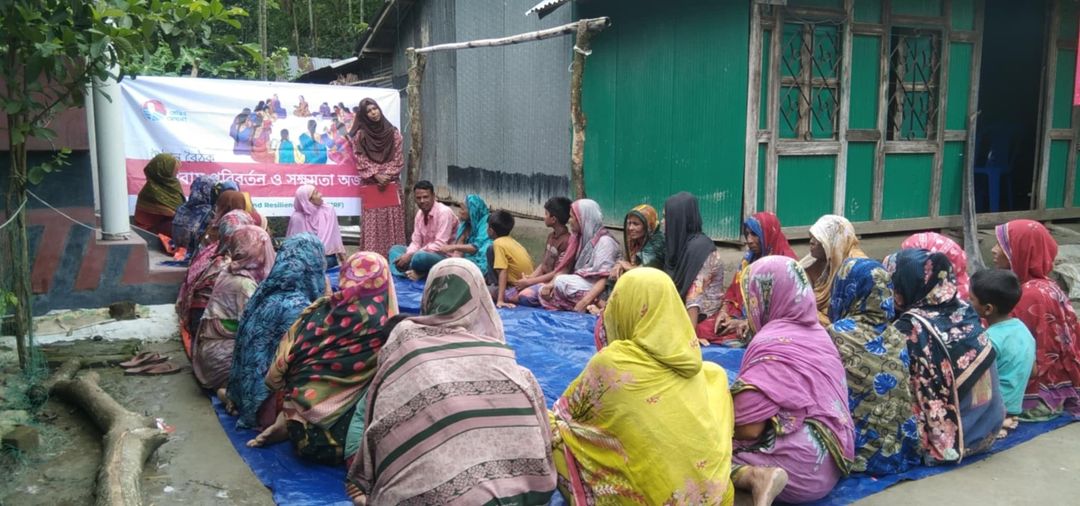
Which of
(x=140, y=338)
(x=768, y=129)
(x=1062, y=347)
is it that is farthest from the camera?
(x=768, y=129)

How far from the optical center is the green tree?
3.84m

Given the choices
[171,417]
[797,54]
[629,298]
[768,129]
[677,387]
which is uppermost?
[797,54]

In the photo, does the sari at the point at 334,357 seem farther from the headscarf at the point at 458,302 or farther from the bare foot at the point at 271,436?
Result: the headscarf at the point at 458,302

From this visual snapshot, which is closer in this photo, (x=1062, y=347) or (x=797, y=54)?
(x=1062, y=347)

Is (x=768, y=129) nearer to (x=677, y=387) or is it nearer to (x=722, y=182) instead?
(x=722, y=182)

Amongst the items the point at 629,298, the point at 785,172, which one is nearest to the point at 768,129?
the point at 785,172

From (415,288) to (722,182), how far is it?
2921 millimetres

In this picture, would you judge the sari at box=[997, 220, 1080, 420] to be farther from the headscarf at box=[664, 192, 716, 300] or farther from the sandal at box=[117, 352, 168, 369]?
the sandal at box=[117, 352, 168, 369]

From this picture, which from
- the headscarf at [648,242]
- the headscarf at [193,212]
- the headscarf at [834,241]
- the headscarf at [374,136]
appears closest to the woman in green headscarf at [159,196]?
the headscarf at [193,212]

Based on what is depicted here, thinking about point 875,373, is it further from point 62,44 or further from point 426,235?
point 426,235

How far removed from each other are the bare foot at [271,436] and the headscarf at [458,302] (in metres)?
1.27

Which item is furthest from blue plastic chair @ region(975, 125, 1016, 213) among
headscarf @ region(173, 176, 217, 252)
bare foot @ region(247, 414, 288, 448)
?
bare foot @ region(247, 414, 288, 448)

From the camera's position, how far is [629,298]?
8.91ft

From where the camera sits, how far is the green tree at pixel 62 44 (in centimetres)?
384
